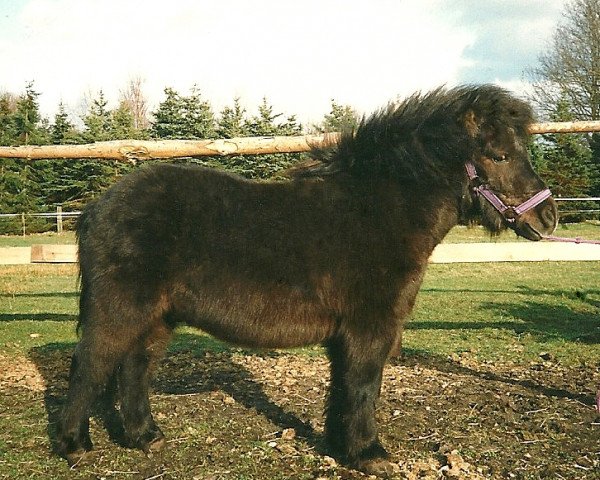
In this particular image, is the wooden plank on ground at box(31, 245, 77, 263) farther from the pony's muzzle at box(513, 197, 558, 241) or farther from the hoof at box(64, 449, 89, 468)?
the pony's muzzle at box(513, 197, 558, 241)

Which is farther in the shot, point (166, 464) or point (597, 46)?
point (597, 46)

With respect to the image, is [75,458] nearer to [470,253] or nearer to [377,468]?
[377,468]

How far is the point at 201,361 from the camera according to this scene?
23.6 feet

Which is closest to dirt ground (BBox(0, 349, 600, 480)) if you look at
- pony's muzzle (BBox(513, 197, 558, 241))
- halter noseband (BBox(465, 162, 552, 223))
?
pony's muzzle (BBox(513, 197, 558, 241))

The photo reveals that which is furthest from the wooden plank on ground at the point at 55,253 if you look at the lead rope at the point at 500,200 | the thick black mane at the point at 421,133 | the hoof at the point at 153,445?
the lead rope at the point at 500,200

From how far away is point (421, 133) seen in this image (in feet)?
14.6

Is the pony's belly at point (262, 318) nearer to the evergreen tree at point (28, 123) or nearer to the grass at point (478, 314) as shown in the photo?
the grass at point (478, 314)

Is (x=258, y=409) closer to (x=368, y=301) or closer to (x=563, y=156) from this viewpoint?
(x=368, y=301)

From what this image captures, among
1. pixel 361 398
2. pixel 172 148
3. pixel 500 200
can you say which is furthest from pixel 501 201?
pixel 172 148

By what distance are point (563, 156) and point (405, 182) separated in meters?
31.7

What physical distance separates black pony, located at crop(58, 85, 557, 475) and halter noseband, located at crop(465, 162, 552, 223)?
0.07 ft

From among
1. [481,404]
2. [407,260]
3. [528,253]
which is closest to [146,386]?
[407,260]

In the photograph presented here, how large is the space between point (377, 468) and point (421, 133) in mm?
2395

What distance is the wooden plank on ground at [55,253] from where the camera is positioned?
25.2ft
